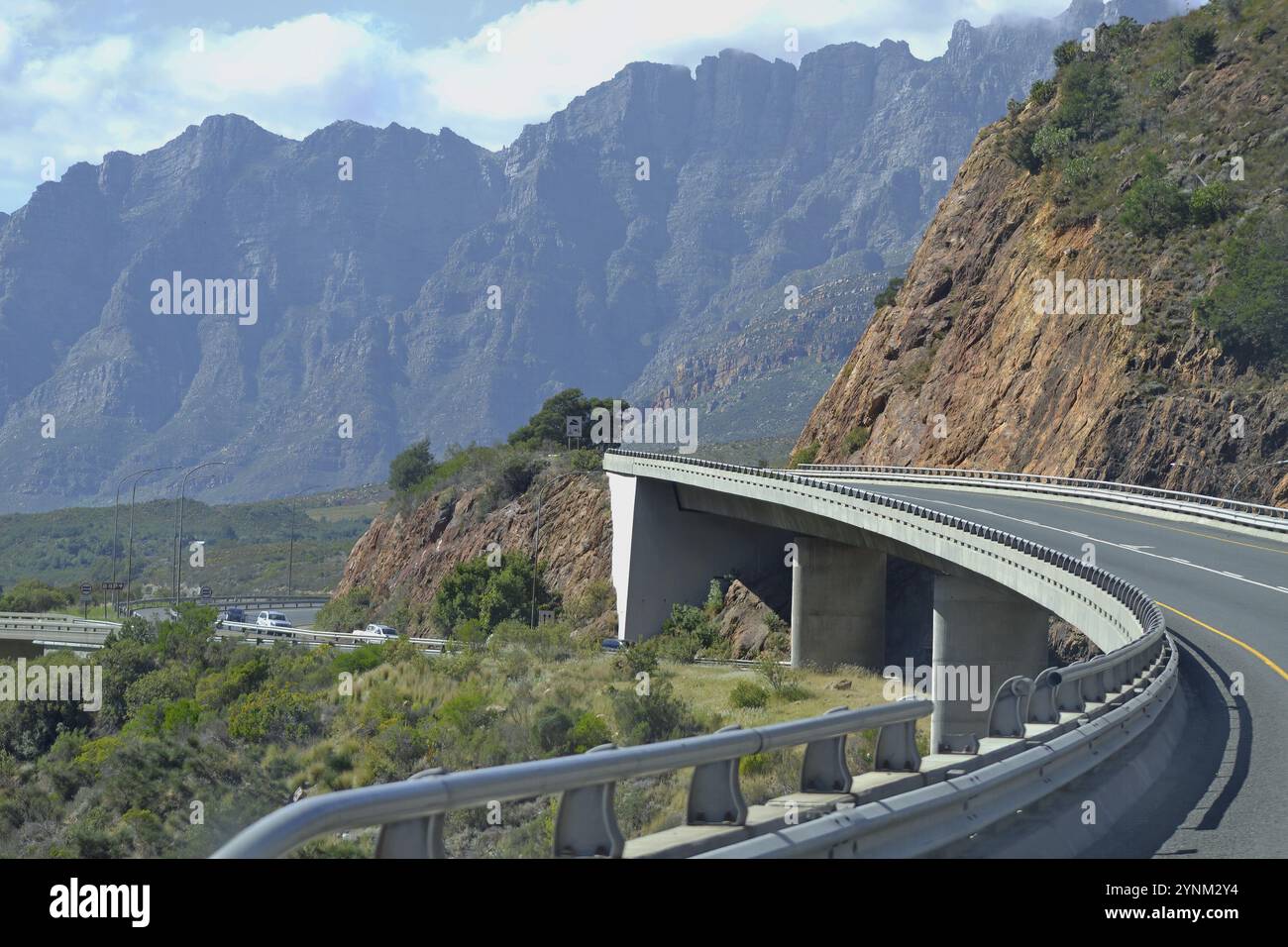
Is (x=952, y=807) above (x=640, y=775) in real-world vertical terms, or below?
below

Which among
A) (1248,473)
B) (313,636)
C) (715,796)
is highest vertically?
(1248,473)

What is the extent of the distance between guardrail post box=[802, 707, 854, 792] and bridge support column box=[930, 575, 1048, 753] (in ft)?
89.1

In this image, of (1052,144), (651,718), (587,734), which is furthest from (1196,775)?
(1052,144)

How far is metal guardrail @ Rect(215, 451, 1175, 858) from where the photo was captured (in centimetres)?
480

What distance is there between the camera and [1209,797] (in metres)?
10.8

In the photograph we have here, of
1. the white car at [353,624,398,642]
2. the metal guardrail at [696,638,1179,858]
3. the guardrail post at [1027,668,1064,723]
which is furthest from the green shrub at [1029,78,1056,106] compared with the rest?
the guardrail post at [1027,668,1064,723]

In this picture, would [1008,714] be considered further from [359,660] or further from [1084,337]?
[1084,337]

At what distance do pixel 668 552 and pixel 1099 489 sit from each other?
21.3 meters

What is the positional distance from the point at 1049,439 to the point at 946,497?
355 inches

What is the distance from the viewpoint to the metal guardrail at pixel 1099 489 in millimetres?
42344

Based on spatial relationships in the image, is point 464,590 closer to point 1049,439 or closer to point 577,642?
point 577,642

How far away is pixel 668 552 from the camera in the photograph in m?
64.6

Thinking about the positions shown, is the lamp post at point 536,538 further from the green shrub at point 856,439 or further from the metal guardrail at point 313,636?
the green shrub at point 856,439

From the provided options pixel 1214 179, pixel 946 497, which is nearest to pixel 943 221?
pixel 1214 179
